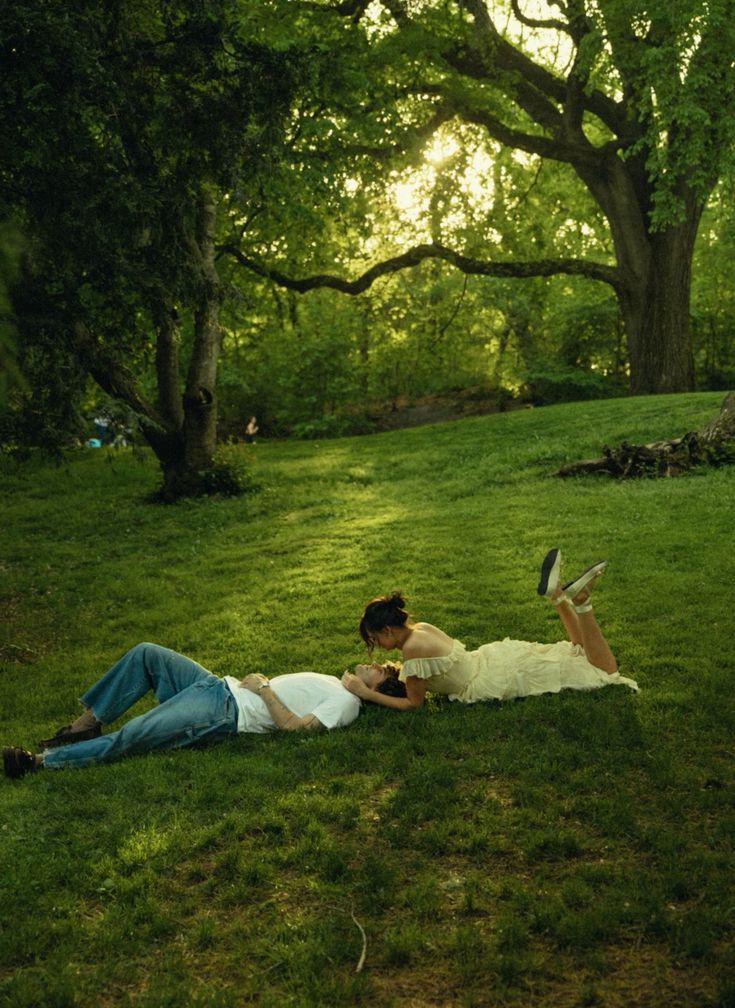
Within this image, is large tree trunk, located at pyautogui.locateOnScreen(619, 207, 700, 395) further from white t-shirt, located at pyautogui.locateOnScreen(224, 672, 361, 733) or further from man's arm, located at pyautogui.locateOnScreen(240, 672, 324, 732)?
man's arm, located at pyautogui.locateOnScreen(240, 672, 324, 732)

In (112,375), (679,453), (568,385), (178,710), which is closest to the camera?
(178,710)

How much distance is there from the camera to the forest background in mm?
8547

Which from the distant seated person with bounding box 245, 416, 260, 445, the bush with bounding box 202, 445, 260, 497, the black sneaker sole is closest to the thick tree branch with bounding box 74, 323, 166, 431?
the bush with bounding box 202, 445, 260, 497

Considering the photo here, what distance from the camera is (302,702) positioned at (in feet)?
22.1

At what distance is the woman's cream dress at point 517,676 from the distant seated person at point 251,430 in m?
21.6

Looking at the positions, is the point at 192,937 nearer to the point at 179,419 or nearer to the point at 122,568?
the point at 122,568

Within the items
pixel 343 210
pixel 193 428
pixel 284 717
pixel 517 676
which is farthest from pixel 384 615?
pixel 343 210

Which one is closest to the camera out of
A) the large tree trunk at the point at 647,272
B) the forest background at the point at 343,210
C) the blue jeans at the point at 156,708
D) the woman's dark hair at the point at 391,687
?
the blue jeans at the point at 156,708

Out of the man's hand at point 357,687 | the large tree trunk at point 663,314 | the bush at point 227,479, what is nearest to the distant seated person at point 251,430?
the bush at point 227,479

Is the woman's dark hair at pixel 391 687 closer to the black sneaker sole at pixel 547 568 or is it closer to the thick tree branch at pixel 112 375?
the black sneaker sole at pixel 547 568

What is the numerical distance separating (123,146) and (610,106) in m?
16.3

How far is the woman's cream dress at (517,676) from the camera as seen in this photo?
684cm

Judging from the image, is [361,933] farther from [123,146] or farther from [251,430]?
[251,430]

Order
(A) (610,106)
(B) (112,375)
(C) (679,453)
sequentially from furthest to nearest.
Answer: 1. (A) (610,106)
2. (C) (679,453)
3. (B) (112,375)
